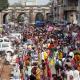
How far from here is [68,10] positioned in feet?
259

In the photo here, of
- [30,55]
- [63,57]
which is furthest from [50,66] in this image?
[30,55]

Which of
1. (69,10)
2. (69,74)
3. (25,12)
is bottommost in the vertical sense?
(25,12)

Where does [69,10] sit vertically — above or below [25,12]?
above

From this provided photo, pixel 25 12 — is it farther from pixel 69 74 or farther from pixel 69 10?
pixel 69 74

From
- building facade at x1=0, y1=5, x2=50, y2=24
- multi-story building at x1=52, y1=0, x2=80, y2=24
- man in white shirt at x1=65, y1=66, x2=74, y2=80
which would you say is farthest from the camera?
building facade at x1=0, y1=5, x2=50, y2=24

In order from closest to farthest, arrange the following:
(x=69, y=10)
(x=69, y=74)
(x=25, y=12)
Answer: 1. (x=69, y=74)
2. (x=69, y=10)
3. (x=25, y=12)

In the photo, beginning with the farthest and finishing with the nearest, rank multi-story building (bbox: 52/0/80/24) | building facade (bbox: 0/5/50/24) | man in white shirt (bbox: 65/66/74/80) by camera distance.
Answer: building facade (bbox: 0/5/50/24)
multi-story building (bbox: 52/0/80/24)
man in white shirt (bbox: 65/66/74/80)

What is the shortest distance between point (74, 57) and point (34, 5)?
351 ft

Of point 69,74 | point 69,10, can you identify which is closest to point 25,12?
point 69,10

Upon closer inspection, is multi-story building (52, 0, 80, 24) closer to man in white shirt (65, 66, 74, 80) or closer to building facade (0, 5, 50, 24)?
building facade (0, 5, 50, 24)

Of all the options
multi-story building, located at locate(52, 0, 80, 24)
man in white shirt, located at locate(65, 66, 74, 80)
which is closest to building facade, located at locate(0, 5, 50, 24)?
multi-story building, located at locate(52, 0, 80, 24)

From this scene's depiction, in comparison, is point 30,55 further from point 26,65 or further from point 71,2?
point 71,2

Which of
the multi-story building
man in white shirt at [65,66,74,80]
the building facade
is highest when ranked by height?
man in white shirt at [65,66,74,80]

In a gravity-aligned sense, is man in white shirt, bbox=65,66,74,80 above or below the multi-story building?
above
